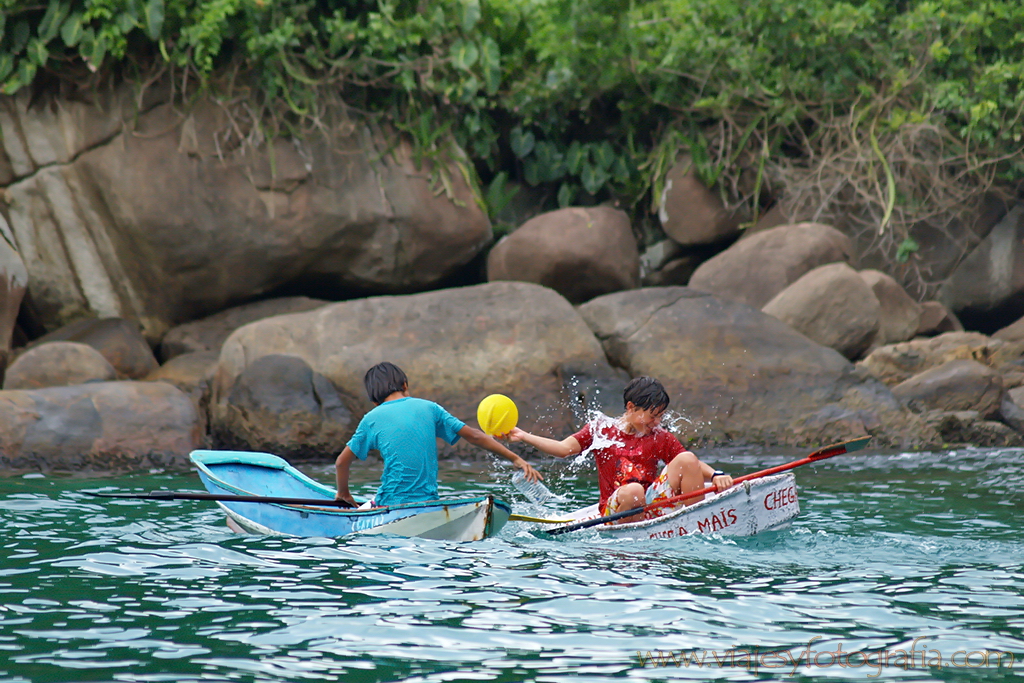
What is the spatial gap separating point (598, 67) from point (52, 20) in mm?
6767

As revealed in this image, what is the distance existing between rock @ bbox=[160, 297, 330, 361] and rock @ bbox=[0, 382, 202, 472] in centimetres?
277

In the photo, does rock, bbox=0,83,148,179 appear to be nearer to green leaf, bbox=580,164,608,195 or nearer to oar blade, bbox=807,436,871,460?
green leaf, bbox=580,164,608,195

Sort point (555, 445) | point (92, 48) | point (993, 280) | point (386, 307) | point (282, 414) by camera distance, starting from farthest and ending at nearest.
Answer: point (993, 280)
point (92, 48)
point (386, 307)
point (282, 414)
point (555, 445)

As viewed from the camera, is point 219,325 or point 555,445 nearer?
point 555,445

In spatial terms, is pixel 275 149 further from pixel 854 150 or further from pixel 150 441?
pixel 854 150

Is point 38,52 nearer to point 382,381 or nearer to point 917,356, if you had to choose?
point 382,381

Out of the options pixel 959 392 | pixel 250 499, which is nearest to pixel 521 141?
pixel 959 392

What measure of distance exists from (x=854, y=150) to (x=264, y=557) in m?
10.8

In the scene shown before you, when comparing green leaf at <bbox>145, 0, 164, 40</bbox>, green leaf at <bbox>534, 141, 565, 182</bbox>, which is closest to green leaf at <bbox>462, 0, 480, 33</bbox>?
green leaf at <bbox>534, 141, 565, 182</bbox>

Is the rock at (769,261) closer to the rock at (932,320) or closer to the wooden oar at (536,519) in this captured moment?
the rock at (932,320)

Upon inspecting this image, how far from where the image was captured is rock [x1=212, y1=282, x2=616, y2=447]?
1052 centimetres

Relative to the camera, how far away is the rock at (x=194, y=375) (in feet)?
35.4

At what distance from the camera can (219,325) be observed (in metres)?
13.0

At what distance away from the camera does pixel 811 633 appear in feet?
13.3
